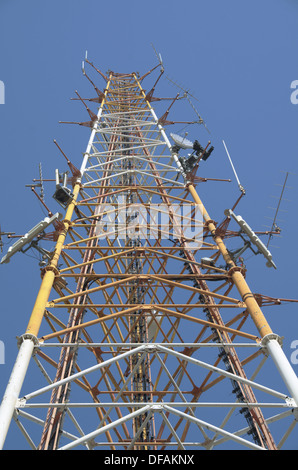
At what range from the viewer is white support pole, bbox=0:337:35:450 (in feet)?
28.7

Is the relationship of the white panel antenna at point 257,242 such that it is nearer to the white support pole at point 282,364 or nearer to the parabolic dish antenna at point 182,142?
the white support pole at point 282,364

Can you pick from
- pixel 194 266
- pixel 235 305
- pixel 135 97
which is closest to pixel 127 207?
pixel 194 266

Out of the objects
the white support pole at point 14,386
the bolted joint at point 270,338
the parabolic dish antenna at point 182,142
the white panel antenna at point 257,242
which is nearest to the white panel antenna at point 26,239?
the white support pole at point 14,386

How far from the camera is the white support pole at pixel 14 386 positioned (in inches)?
344

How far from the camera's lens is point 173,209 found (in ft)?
61.8

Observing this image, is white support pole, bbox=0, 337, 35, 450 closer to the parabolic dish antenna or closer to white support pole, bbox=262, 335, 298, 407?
white support pole, bbox=262, 335, 298, 407

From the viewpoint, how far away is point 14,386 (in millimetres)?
9508

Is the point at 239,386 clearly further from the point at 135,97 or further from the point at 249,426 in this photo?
the point at 135,97

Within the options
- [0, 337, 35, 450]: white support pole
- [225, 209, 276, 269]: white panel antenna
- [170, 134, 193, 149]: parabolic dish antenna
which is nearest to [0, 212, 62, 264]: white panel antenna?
[0, 337, 35, 450]: white support pole
